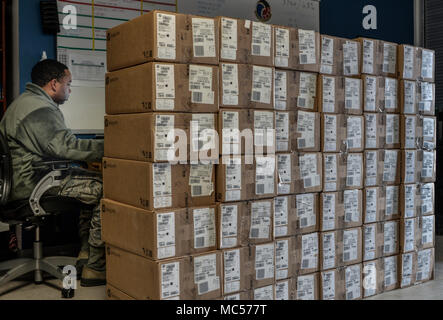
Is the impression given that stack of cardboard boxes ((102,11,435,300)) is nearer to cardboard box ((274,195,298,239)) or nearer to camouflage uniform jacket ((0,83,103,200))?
cardboard box ((274,195,298,239))

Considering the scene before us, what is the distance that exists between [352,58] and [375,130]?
0.42 meters

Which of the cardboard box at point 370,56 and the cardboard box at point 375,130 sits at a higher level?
the cardboard box at point 370,56

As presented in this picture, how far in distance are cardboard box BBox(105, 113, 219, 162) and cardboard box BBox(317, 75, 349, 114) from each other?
68cm

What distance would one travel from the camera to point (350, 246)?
2672 millimetres

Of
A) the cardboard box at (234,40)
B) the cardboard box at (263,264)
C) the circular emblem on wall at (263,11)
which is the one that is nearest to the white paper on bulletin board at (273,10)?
the circular emblem on wall at (263,11)

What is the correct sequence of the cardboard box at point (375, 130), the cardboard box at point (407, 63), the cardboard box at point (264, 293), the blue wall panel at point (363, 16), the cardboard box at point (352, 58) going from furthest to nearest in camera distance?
the blue wall panel at point (363, 16) → the cardboard box at point (407, 63) → the cardboard box at point (375, 130) → the cardboard box at point (352, 58) → the cardboard box at point (264, 293)

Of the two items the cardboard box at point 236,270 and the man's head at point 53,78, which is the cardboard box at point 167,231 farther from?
the man's head at point 53,78

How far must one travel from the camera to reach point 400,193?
9.51 ft

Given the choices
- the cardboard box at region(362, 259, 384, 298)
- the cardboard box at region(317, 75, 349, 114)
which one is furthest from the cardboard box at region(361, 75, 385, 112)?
the cardboard box at region(362, 259, 384, 298)

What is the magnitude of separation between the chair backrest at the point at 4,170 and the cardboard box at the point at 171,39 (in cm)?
94

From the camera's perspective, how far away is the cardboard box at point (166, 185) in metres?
2.04

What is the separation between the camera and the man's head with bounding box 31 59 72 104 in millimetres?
3012
